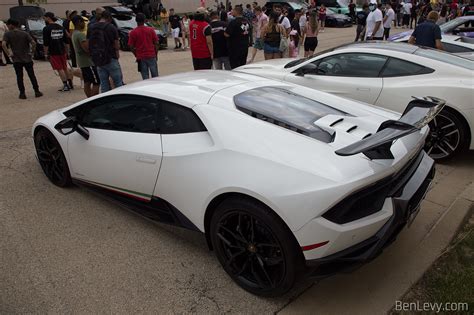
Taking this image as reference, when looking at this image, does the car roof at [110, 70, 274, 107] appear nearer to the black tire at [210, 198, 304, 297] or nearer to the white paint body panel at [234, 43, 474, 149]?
the black tire at [210, 198, 304, 297]

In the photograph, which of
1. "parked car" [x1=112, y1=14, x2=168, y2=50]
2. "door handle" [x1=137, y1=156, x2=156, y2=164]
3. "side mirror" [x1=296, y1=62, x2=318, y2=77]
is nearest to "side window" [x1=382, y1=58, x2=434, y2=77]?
"side mirror" [x1=296, y1=62, x2=318, y2=77]

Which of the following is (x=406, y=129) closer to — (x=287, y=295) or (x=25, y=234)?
(x=287, y=295)

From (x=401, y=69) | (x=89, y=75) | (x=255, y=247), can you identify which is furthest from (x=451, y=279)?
(x=89, y=75)

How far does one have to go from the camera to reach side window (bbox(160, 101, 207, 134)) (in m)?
2.95

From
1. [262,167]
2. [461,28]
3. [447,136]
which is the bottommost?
[447,136]

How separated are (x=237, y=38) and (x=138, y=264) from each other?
19.0ft

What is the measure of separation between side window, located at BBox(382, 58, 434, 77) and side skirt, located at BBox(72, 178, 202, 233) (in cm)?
350

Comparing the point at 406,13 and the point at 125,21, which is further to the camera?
the point at 406,13

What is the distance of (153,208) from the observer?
3.19 meters

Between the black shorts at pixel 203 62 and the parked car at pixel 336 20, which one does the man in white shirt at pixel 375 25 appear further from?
the parked car at pixel 336 20

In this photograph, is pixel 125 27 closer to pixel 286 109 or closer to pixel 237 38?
pixel 237 38

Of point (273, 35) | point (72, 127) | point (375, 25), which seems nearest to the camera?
point (72, 127)

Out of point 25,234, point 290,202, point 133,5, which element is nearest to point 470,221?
point 290,202

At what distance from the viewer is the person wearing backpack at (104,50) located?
688cm
